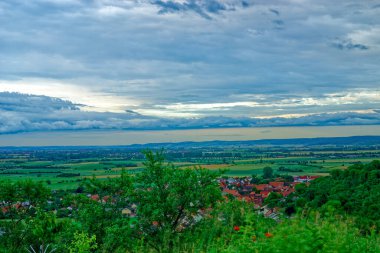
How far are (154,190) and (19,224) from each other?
27.6 feet

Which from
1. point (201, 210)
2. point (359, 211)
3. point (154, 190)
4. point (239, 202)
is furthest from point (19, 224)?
point (359, 211)

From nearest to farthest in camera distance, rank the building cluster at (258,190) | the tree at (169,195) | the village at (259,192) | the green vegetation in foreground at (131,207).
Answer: the green vegetation in foreground at (131,207), the tree at (169,195), the village at (259,192), the building cluster at (258,190)

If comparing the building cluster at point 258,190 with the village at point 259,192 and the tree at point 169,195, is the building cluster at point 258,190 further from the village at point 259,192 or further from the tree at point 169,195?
the tree at point 169,195

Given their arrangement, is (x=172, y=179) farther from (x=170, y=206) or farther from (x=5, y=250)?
(x=5, y=250)

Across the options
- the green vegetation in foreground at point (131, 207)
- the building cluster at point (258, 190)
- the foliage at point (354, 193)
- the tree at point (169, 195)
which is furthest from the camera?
the building cluster at point (258, 190)

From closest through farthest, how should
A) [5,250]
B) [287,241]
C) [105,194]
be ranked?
[287,241]
[5,250]
[105,194]

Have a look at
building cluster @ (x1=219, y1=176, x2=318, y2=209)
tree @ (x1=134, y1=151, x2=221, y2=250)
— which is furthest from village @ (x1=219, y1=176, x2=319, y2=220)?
tree @ (x1=134, y1=151, x2=221, y2=250)

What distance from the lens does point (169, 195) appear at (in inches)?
688

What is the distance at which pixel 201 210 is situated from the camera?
18094 mm

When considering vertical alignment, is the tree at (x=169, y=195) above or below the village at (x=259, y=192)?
above

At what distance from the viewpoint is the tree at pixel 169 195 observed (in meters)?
17.0

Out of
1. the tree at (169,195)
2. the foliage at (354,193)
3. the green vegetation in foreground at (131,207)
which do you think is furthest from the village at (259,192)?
the foliage at (354,193)

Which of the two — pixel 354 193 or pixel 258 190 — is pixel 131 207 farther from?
pixel 258 190

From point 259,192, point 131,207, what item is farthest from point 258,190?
point 131,207
